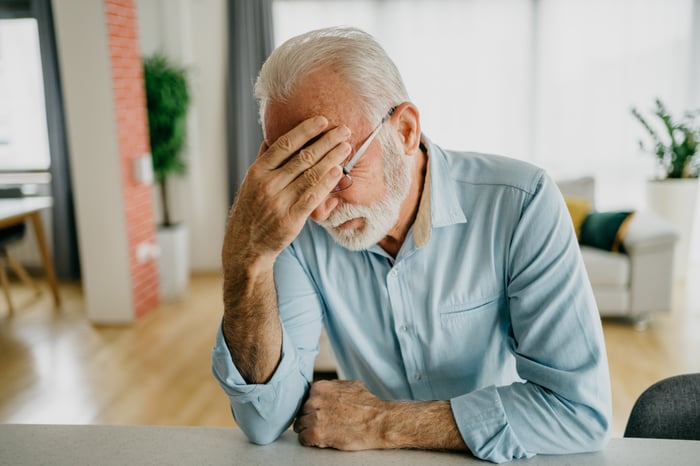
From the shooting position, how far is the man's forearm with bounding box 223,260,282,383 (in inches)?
43.9

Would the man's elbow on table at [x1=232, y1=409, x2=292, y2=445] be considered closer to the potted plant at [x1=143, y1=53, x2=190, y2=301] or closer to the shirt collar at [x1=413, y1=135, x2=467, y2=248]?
the shirt collar at [x1=413, y1=135, x2=467, y2=248]

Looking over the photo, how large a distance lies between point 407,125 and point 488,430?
1.82 ft

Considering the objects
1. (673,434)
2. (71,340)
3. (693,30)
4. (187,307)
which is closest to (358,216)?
(673,434)

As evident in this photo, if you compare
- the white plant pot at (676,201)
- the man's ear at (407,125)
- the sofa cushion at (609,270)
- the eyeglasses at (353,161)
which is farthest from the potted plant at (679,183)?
the eyeglasses at (353,161)

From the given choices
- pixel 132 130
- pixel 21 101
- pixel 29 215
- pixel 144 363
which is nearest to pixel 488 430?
pixel 144 363

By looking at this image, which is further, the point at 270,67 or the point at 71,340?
the point at 71,340

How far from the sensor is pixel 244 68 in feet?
19.1

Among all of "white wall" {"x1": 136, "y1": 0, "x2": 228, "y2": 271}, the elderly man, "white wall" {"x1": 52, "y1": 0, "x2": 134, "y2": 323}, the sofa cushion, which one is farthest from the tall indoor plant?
the elderly man

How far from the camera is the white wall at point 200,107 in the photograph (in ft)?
18.4

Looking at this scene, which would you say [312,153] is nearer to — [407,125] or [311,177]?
[311,177]

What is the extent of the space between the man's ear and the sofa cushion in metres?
3.32

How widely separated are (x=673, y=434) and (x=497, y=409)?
0.40 m

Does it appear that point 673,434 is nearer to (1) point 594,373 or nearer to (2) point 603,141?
(1) point 594,373

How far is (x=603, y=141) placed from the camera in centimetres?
582
